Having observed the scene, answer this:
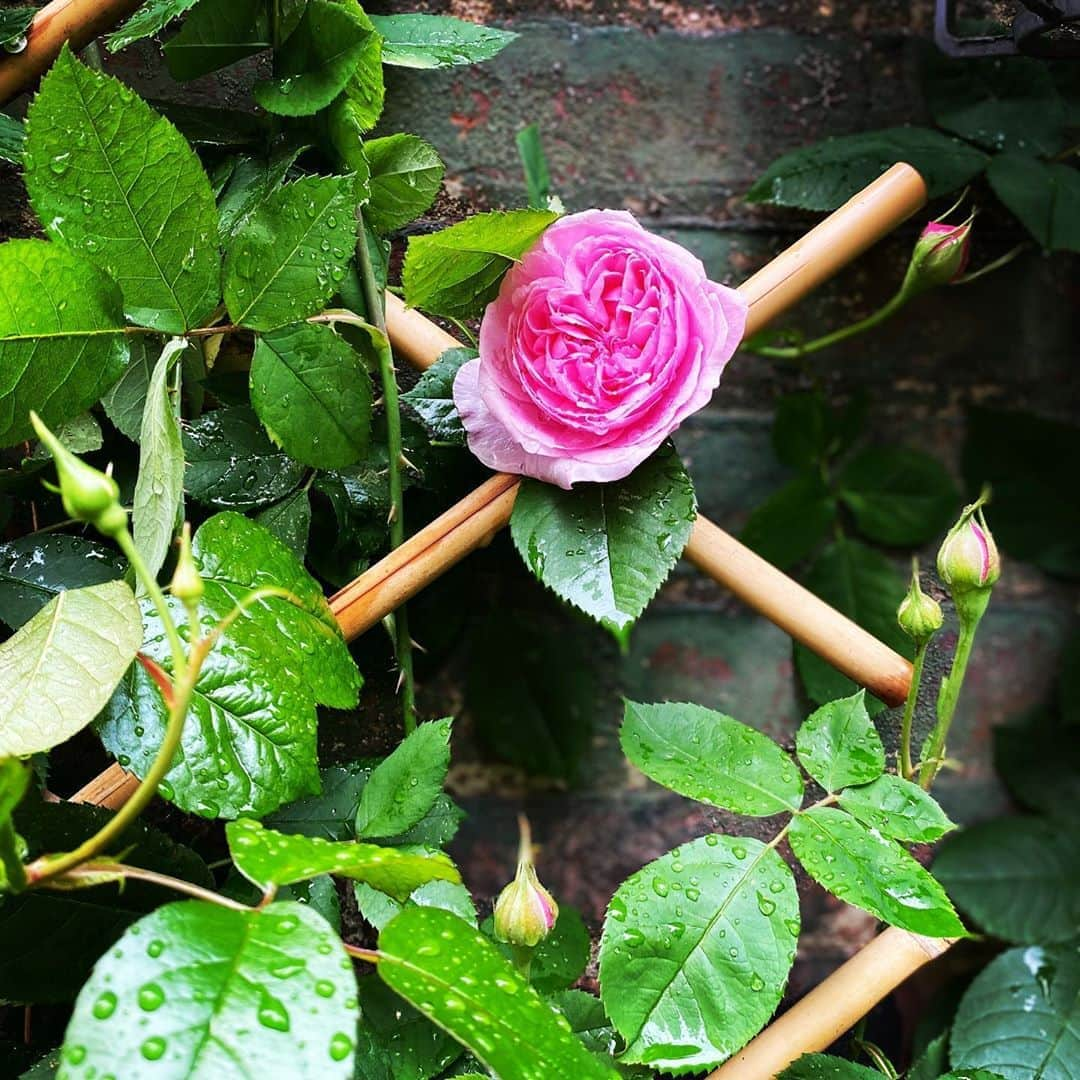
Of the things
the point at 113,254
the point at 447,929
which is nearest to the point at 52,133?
the point at 113,254

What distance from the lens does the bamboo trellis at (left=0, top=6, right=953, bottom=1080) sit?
0.44 meters

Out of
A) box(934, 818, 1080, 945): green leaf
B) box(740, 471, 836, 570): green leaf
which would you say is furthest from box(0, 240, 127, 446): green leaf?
box(934, 818, 1080, 945): green leaf

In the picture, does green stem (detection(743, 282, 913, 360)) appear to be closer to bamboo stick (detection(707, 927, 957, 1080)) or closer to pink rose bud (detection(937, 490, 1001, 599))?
pink rose bud (detection(937, 490, 1001, 599))

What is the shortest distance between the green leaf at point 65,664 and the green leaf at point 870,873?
0.87 feet

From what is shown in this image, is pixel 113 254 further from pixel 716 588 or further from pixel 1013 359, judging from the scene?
pixel 1013 359

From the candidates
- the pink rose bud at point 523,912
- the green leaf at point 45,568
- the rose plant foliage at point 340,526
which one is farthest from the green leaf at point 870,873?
the green leaf at point 45,568

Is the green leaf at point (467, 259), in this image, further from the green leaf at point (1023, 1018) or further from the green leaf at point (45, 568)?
the green leaf at point (1023, 1018)

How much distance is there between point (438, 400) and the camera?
1.54 feet

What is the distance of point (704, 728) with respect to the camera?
0.45 m

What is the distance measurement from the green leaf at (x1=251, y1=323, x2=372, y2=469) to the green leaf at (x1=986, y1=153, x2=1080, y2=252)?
43 centimetres

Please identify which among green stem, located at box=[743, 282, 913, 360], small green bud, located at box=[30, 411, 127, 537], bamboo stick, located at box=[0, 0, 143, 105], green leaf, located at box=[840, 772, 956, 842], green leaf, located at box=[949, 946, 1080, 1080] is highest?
bamboo stick, located at box=[0, 0, 143, 105]

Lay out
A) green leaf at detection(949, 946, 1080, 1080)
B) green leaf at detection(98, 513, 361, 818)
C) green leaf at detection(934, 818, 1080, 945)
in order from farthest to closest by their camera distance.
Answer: green leaf at detection(934, 818, 1080, 945)
green leaf at detection(949, 946, 1080, 1080)
green leaf at detection(98, 513, 361, 818)

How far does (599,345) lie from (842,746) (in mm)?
201

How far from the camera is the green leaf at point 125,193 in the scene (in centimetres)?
38
